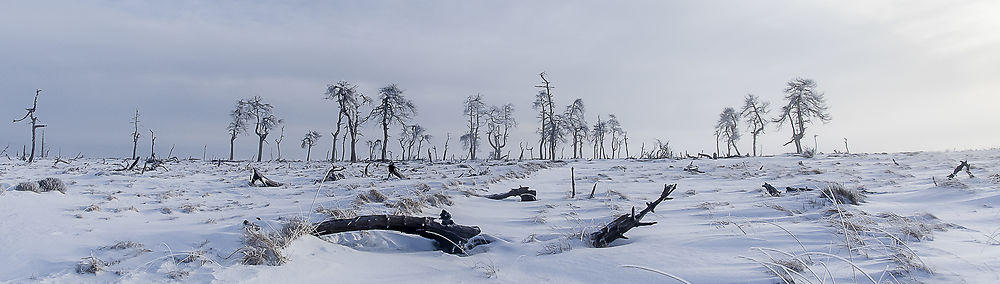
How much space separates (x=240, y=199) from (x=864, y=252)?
10319 mm

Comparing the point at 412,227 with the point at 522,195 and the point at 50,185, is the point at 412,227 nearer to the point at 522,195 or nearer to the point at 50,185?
the point at 522,195

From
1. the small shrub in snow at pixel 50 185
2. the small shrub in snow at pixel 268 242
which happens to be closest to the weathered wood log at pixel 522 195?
the small shrub in snow at pixel 268 242

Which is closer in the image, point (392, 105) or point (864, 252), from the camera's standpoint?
point (864, 252)

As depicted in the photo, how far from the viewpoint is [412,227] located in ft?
17.8

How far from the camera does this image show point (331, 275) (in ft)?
13.3

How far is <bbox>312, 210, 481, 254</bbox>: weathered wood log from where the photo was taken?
5258mm

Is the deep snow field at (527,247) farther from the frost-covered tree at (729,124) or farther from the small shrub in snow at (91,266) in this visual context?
the frost-covered tree at (729,124)

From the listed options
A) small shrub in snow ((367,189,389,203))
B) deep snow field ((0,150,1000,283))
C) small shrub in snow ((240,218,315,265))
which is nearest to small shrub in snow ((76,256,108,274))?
deep snow field ((0,150,1000,283))

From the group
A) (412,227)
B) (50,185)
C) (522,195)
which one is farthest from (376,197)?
(50,185)

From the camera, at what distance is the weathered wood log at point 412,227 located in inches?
207

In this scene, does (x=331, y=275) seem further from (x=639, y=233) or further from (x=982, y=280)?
(x=982, y=280)

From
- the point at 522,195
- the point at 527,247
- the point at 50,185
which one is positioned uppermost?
the point at 50,185

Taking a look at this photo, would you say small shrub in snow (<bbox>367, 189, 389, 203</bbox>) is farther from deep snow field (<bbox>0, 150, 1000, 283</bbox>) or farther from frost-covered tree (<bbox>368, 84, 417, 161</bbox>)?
frost-covered tree (<bbox>368, 84, 417, 161</bbox>)

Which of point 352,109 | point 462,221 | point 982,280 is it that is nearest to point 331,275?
point 462,221
